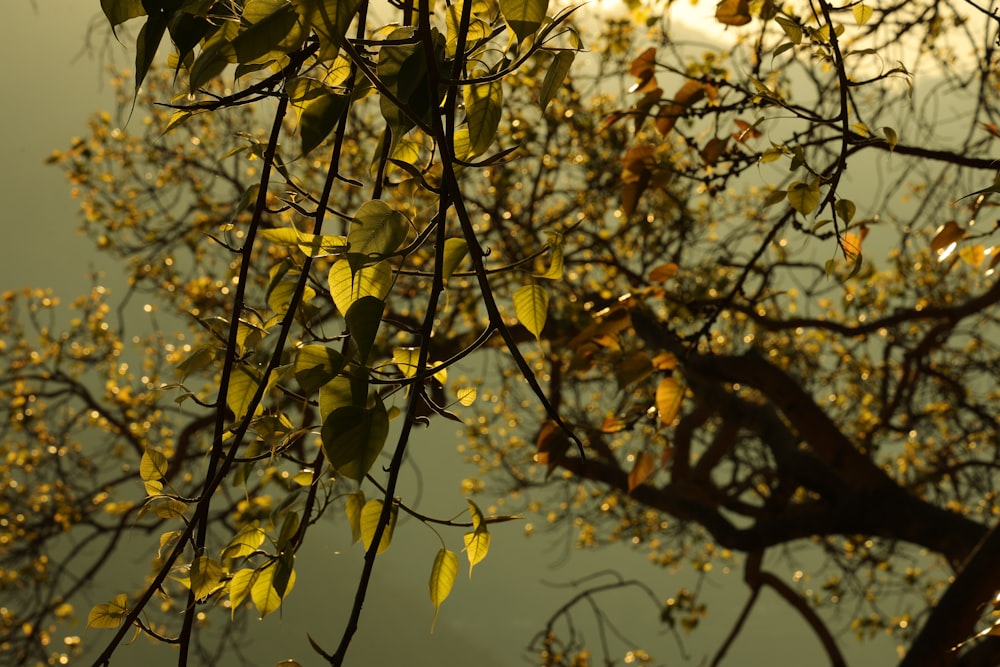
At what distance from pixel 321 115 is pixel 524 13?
12cm

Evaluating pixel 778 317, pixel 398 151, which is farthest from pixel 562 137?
pixel 398 151

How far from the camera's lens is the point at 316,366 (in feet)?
1.33

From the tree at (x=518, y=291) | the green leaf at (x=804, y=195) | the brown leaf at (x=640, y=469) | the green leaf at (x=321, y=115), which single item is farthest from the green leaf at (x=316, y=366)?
the brown leaf at (x=640, y=469)

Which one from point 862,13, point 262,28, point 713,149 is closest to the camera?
point 262,28

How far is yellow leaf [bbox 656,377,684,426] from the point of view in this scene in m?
0.95

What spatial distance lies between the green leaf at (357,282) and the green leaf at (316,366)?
0.9 inches

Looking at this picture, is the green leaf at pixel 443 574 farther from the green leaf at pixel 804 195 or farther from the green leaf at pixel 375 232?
the green leaf at pixel 804 195

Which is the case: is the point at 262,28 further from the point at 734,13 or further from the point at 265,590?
the point at 734,13

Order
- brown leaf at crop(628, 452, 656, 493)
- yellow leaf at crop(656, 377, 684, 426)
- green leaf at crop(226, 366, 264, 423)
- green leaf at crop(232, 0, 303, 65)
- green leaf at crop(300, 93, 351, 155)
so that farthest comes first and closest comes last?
1. brown leaf at crop(628, 452, 656, 493)
2. yellow leaf at crop(656, 377, 684, 426)
3. green leaf at crop(226, 366, 264, 423)
4. green leaf at crop(300, 93, 351, 155)
5. green leaf at crop(232, 0, 303, 65)

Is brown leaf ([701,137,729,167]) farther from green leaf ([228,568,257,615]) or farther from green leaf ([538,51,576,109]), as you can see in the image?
green leaf ([228,568,257,615])

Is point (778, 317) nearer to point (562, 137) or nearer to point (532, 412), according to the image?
point (562, 137)

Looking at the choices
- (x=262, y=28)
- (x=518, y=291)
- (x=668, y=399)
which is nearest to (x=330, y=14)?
(x=262, y=28)

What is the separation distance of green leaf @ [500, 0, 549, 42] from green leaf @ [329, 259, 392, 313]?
12 centimetres

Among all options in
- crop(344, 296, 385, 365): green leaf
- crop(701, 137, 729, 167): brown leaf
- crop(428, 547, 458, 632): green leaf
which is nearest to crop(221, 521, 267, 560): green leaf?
crop(428, 547, 458, 632): green leaf
